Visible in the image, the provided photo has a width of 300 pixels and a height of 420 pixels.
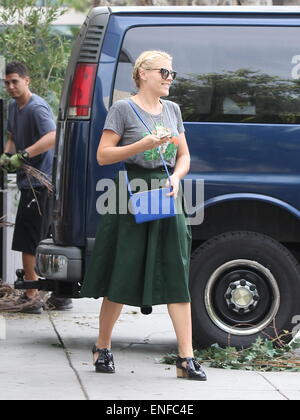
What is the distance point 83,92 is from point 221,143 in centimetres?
94

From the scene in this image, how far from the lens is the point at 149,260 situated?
21.9 ft

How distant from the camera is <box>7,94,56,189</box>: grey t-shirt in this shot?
30.9 feet

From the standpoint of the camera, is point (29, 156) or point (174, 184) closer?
point (174, 184)

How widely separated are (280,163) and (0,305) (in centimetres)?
326

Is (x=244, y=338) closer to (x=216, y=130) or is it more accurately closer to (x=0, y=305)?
(x=216, y=130)

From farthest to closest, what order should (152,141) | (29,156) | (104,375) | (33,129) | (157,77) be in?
(33,129) < (29,156) < (104,375) < (157,77) < (152,141)

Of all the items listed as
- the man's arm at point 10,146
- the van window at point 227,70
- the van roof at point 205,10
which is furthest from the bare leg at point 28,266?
the van roof at point 205,10

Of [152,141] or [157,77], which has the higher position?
[157,77]

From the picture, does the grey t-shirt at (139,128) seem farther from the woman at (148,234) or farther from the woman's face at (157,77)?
the woman's face at (157,77)

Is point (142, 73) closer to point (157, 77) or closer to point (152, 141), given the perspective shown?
point (157, 77)

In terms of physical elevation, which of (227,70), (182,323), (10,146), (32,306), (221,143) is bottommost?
(32,306)

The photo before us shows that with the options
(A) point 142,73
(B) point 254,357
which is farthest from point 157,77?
(B) point 254,357

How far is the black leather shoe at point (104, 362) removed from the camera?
6902 mm
